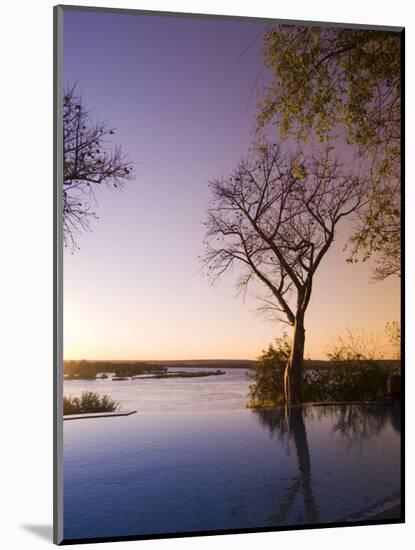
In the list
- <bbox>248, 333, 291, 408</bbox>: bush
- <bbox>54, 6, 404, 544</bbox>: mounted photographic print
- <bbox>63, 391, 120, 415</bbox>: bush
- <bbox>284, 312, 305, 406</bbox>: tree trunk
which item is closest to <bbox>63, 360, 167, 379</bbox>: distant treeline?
<bbox>54, 6, 404, 544</bbox>: mounted photographic print

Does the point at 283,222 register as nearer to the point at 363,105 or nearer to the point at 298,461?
the point at 363,105

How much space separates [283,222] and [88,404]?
7.36 ft

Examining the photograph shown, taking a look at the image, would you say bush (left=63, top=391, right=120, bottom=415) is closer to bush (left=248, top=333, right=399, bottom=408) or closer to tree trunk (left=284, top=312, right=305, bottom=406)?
→ bush (left=248, top=333, right=399, bottom=408)

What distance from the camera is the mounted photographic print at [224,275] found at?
22.8 feet

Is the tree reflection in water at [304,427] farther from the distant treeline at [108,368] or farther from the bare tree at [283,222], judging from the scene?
the distant treeline at [108,368]

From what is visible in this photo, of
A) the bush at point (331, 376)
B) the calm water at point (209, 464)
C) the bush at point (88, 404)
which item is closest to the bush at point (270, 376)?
the bush at point (331, 376)

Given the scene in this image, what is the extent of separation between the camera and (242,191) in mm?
7469

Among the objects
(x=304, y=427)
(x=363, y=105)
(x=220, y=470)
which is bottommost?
(x=220, y=470)

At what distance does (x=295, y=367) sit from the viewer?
7.56 m

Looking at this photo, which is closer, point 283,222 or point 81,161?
point 81,161

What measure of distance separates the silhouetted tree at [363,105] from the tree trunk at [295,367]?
76cm

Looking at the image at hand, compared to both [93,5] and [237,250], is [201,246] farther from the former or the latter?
[93,5]

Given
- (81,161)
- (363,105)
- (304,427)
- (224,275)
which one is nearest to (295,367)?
(304,427)
